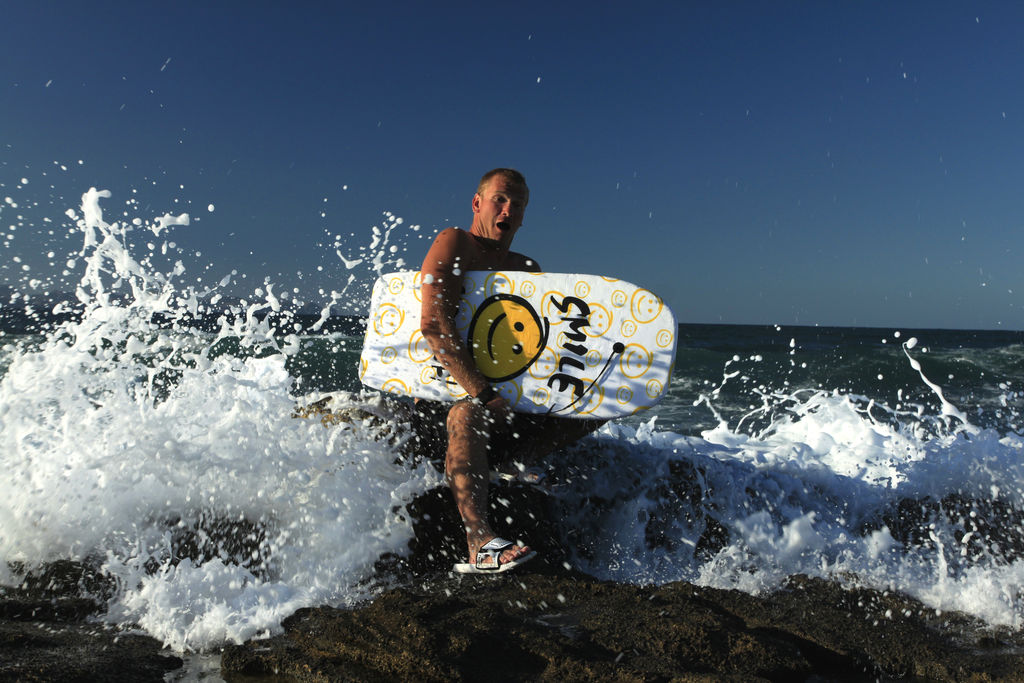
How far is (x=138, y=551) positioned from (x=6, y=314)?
1438 inches

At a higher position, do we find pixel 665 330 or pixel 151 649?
pixel 665 330

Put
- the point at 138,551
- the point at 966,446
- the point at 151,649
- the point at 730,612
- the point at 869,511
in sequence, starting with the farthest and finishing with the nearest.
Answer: the point at 966,446, the point at 869,511, the point at 138,551, the point at 730,612, the point at 151,649

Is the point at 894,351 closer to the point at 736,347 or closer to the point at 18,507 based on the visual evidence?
the point at 736,347

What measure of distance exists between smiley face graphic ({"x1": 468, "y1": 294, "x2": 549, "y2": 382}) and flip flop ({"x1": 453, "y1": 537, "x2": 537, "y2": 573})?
0.81 meters

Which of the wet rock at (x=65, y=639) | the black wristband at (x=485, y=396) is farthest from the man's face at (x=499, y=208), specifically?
the wet rock at (x=65, y=639)

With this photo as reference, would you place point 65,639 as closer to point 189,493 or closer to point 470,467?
point 189,493

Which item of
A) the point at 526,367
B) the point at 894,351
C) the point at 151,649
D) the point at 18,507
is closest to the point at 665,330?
the point at 526,367

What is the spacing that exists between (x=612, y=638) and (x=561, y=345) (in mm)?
1411

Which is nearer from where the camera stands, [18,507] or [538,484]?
[18,507]

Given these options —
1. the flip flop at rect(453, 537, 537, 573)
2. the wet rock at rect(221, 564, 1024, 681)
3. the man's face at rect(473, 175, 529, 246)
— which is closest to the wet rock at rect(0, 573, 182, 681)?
the wet rock at rect(221, 564, 1024, 681)

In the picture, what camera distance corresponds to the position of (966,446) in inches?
143

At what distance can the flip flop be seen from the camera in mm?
2471

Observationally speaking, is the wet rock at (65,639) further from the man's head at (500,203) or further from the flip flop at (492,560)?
the man's head at (500,203)

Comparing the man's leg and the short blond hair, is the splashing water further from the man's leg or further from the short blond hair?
the short blond hair
